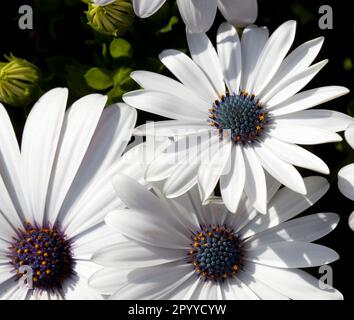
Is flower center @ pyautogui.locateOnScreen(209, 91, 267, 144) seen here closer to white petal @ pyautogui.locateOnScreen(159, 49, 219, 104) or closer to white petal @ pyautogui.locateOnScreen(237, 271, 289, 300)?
white petal @ pyautogui.locateOnScreen(159, 49, 219, 104)

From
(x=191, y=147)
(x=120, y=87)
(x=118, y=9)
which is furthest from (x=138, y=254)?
(x=118, y=9)

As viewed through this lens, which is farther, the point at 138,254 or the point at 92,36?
the point at 92,36

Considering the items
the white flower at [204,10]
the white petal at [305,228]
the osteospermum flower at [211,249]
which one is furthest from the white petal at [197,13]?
the white petal at [305,228]

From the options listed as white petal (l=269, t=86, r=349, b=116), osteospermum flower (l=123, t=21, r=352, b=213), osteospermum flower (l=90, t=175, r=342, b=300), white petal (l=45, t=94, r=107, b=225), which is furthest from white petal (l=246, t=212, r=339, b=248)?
white petal (l=45, t=94, r=107, b=225)

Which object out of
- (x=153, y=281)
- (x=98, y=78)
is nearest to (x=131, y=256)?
(x=153, y=281)

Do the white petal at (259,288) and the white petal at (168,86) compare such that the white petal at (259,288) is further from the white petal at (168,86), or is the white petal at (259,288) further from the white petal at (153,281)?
the white petal at (168,86)

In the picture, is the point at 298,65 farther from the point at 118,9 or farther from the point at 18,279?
the point at 18,279
